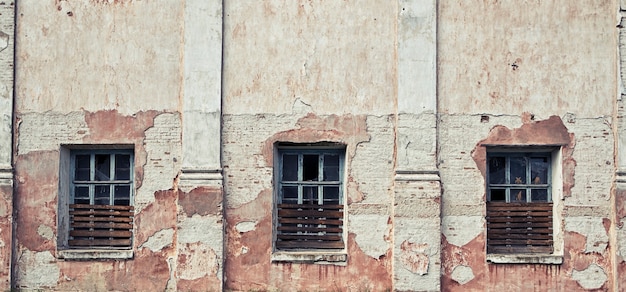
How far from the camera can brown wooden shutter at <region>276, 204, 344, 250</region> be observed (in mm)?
10734

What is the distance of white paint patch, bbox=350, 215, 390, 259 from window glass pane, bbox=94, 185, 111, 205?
2922mm

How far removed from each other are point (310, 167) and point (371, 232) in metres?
1.07

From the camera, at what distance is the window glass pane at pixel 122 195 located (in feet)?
35.5

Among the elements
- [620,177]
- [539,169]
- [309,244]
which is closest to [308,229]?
[309,244]

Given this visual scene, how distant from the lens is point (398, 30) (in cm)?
1064

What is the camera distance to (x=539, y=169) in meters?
10.9

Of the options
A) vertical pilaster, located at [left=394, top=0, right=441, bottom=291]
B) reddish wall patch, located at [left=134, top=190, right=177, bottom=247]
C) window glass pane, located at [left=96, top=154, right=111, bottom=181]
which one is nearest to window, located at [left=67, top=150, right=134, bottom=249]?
window glass pane, located at [left=96, top=154, right=111, bottom=181]

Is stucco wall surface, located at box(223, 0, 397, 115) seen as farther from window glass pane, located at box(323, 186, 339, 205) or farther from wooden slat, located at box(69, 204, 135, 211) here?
wooden slat, located at box(69, 204, 135, 211)

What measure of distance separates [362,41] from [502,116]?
1.86m

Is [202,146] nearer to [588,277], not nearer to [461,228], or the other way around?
[461,228]

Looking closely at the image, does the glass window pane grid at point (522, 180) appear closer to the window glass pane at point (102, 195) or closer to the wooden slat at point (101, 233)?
the wooden slat at point (101, 233)

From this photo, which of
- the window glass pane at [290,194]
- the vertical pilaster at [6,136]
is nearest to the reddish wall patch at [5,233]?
the vertical pilaster at [6,136]

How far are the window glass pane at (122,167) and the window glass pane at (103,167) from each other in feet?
0.32

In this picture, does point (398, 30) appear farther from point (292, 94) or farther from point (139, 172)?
point (139, 172)
